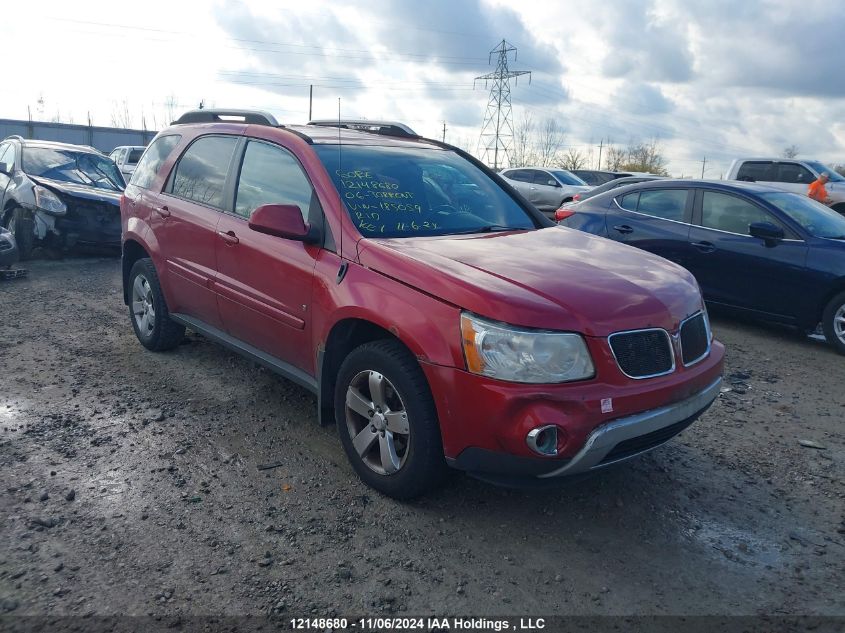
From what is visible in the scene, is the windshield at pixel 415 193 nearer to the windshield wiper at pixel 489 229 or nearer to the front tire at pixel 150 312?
the windshield wiper at pixel 489 229

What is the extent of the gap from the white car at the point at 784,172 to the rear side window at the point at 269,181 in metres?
13.3

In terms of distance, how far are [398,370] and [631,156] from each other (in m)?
50.1

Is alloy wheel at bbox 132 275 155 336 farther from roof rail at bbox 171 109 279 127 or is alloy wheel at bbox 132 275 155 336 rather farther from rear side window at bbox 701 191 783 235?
rear side window at bbox 701 191 783 235

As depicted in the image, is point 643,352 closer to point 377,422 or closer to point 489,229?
point 377,422

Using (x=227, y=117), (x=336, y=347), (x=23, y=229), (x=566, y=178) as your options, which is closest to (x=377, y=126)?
(x=227, y=117)

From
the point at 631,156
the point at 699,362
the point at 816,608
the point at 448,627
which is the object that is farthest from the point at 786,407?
the point at 631,156

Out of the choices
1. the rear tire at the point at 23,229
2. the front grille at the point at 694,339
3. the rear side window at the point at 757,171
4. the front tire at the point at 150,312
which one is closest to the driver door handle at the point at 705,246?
the front grille at the point at 694,339

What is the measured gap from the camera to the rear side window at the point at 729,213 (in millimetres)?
7184

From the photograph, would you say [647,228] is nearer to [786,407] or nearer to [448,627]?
[786,407]

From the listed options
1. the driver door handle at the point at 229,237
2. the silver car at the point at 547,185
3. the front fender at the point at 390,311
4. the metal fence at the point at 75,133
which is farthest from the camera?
the metal fence at the point at 75,133

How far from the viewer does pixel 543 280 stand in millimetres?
3262

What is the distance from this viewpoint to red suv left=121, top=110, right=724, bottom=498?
2980mm

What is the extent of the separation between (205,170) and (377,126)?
4.41 ft

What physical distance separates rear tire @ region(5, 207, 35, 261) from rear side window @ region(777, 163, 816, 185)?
566 inches
